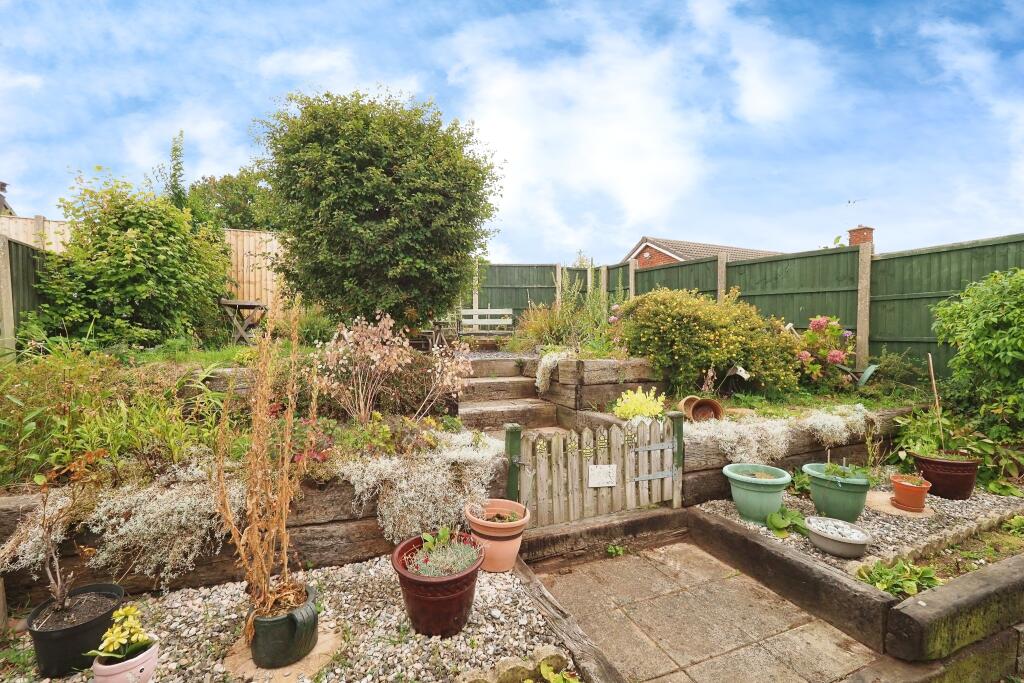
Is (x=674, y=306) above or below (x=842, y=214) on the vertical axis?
below

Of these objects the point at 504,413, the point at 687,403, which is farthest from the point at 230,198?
the point at 687,403

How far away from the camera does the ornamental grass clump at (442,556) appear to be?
188cm

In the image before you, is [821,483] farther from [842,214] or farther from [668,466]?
[842,214]

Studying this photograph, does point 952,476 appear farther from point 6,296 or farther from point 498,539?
point 6,296

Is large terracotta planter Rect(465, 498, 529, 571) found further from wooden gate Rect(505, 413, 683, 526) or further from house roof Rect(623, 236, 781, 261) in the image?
house roof Rect(623, 236, 781, 261)

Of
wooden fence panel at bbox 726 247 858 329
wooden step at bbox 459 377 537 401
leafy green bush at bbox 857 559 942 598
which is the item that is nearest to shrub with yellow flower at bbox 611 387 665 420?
wooden step at bbox 459 377 537 401

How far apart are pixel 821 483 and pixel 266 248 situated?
9.08 metres

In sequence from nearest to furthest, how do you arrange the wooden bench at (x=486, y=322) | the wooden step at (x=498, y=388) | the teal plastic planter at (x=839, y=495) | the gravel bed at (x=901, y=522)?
the gravel bed at (x=901, y=522)
the teal plastic planter at (x=839, y=495)
the wooden step at (x=498, y=388)
the wooden bench at (x=486, y=322)

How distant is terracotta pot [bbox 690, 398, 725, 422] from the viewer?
13.4ft

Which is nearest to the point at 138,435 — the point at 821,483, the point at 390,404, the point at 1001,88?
the point at 390,404

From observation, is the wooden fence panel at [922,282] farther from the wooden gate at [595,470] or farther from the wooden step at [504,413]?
the wooden step at [504,413]

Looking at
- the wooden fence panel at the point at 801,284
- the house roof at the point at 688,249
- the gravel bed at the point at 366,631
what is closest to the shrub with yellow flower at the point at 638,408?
the gravel bed at the point at 366,631

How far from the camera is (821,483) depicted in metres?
2.95

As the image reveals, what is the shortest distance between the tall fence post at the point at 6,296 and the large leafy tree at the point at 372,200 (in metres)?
2.16
